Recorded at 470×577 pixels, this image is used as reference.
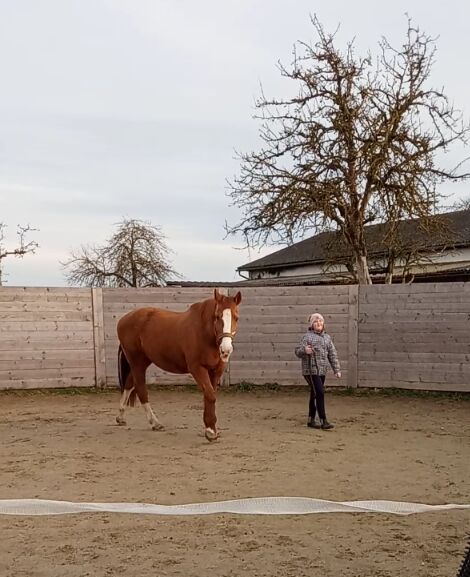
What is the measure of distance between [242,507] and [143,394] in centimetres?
385

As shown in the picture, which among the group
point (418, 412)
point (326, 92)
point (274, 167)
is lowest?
point (418, 412)

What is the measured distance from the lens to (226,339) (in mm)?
7156

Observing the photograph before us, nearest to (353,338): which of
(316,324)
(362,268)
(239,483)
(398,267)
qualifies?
(316,324)

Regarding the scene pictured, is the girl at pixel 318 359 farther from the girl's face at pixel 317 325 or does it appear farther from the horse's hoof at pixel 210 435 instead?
the horse's hoof at pixel 210 435

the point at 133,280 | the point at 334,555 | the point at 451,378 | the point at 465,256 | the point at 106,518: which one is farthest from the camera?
the point at 133,280

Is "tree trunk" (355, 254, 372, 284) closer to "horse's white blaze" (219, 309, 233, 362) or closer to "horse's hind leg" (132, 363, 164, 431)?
"horse's hind leg" (132, 363, 164, 431)

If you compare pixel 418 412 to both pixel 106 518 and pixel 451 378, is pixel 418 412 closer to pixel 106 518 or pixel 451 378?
pixel 451 378

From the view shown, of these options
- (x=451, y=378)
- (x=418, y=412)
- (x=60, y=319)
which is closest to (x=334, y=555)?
(x=418, y=412)

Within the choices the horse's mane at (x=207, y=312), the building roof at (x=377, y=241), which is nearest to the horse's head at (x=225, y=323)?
the horse's mane at (x=207, y=312)

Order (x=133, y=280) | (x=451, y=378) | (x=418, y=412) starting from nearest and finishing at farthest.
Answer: (x=418, y=412), (x=451, y=378), (x=133, y=280)

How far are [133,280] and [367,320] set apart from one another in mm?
14877

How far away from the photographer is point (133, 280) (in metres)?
25.0

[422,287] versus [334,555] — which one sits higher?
[422,287]

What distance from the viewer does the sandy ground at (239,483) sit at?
12.7 ft
